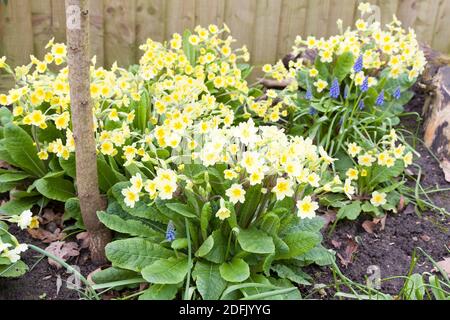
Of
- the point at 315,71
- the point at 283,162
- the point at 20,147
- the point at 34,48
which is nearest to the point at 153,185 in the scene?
the point at 283,162

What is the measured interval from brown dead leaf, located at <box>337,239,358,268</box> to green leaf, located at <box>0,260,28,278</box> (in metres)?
1.47

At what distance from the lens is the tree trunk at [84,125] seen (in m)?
2.46

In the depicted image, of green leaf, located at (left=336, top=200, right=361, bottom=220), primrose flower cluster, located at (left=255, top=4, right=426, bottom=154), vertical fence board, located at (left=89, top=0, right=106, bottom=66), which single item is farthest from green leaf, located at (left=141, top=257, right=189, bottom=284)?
vertical fence board, located at (left=89, top=0, right=106, bottom=66)

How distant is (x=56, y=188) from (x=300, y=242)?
4.11 ft

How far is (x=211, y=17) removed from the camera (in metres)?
4.80

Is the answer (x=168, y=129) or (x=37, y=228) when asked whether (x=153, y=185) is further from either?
(x=37, y=228)

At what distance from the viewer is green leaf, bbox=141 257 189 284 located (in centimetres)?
248

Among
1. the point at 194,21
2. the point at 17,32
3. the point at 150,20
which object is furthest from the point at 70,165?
the point at 194,21

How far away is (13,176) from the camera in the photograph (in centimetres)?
317

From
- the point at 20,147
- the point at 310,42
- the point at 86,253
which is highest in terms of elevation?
the point at 310,42

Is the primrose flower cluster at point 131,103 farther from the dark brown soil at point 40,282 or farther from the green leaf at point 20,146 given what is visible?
the dark brown soil at point 40,282

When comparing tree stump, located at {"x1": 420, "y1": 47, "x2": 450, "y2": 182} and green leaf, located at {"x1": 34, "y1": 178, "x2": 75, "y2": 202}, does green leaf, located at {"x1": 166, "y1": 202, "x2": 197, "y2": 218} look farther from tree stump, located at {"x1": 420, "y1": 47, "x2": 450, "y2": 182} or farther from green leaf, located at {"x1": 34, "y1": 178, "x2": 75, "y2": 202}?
tree stump, located at {"x1": 420, "y1": 47, "x2": 450, "y2": 182}
